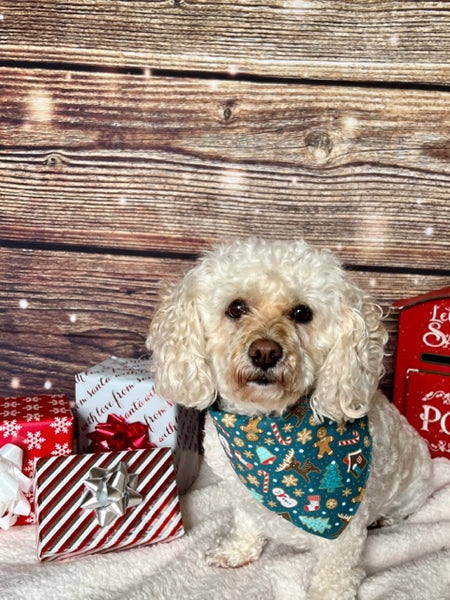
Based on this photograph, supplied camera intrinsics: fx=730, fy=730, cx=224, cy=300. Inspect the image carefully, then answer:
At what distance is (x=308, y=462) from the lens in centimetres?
136

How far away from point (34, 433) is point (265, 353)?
625mm

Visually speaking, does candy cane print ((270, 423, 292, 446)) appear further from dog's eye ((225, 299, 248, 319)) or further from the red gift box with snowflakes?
the red gift box with snowflakes

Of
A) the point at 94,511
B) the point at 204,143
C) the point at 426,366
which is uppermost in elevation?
the point at 204,143

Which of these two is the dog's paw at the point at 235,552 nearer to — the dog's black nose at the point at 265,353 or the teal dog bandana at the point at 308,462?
the teal dog bandana at the point at 308,462

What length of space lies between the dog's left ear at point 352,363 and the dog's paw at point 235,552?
1.22ft

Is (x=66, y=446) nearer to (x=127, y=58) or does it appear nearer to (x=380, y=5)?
(x=127, y=58)

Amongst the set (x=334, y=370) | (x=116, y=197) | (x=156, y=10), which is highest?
(x=156, y=10)

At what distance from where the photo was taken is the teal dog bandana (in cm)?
136

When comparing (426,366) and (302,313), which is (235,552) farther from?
(426,366)

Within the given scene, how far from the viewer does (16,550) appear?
5.05ft

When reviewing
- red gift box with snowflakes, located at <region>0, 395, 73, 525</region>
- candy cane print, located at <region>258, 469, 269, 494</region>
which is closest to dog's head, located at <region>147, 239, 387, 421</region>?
candy cane print, located at <region>258, 469, 269, 494</region>

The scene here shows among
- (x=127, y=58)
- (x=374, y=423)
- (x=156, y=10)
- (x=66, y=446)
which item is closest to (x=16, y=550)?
(x=66, y=446)

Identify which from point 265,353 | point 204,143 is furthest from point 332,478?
point 204,143

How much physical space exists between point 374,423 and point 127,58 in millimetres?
1064
